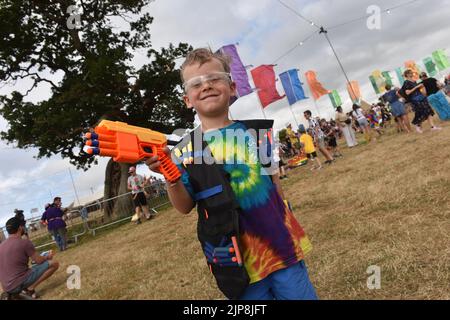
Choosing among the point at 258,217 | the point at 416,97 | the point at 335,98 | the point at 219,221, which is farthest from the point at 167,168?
the point at 335,98

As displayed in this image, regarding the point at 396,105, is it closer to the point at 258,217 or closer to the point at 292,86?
the point at 292,86

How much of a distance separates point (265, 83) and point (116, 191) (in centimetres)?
1192

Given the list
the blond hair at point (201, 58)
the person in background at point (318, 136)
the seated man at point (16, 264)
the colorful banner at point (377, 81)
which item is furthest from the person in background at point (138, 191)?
the colorful banner at point (377, 81)

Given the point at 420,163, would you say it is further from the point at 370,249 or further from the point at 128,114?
the point at 128,114

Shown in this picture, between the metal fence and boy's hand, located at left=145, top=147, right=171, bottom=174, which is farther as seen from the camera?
the metal fence

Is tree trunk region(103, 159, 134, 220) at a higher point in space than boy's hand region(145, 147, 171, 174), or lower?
higher

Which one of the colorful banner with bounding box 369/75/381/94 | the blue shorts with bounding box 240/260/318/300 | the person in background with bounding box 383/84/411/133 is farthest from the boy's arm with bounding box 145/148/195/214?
the colorful banner with bounding box 369/75/381/94

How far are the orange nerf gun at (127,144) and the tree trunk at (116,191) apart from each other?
13.0 meters

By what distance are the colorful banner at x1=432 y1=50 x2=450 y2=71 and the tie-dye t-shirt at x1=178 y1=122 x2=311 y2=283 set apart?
120ft

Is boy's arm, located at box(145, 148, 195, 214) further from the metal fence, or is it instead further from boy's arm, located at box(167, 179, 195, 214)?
the metal fence

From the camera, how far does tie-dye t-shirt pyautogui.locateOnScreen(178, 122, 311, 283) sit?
171 cm

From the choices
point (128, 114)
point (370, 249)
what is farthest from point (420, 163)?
point (128, 114)
